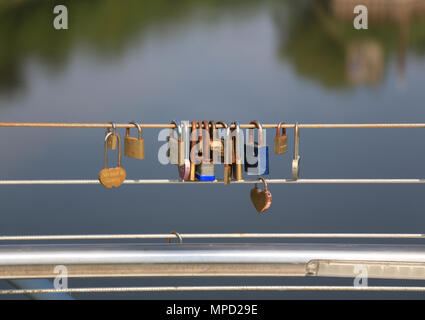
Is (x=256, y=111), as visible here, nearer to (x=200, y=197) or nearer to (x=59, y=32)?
(x=200, y=197)

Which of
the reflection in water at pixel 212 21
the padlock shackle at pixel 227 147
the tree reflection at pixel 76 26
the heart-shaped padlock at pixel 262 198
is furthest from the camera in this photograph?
the tree reflection at pixel 76 26

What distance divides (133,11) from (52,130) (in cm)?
866

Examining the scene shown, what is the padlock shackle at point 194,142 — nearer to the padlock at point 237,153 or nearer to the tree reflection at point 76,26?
the padlock at point 237,153

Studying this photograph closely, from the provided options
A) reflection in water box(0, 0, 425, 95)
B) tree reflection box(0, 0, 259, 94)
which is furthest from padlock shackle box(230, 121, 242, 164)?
tree reflection box(0, 0, 259, 94)

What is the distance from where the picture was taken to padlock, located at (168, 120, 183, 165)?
6.59 feet

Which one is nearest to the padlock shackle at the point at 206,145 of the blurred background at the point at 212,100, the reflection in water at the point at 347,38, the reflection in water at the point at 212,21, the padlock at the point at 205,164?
the padlock at the point at 205,164

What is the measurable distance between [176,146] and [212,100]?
1974cm

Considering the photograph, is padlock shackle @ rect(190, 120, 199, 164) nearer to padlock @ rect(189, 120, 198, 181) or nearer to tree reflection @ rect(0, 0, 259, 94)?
padlock @ rect(189, 120, 198, 181)

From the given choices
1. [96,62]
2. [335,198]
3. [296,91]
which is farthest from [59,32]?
[335,198]

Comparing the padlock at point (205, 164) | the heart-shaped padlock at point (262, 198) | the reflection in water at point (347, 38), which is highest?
the reflection in water at point (347, 38)

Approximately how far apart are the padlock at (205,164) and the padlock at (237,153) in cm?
8

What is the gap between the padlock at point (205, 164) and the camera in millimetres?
2012

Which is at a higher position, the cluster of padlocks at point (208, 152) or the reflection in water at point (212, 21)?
the reflection in water at point (212, 21)

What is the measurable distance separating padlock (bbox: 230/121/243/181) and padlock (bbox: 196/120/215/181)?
→ 0.25 ft
